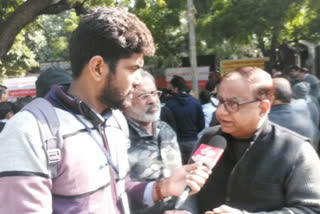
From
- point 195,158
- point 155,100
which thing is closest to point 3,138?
point 195,158

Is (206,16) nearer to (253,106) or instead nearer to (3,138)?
(253,106)

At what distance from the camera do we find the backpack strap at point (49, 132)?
1499 millimetres

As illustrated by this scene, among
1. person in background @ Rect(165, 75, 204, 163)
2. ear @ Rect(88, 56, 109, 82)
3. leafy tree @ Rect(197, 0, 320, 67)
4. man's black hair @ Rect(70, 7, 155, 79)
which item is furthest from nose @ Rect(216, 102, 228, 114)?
leafy tree @ Rect(197, 0, 320, 67)

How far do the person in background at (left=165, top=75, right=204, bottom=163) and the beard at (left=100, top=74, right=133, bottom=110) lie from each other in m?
3.93

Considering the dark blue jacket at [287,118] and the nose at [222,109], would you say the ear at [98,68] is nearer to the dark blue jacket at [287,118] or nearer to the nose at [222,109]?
the nose at [222,109]

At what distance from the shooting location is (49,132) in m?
1.52

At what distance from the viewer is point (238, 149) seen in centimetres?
249

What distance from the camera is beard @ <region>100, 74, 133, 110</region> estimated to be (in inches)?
70.2

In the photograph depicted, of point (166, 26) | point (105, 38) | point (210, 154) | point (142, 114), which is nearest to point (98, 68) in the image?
point (105, 38)

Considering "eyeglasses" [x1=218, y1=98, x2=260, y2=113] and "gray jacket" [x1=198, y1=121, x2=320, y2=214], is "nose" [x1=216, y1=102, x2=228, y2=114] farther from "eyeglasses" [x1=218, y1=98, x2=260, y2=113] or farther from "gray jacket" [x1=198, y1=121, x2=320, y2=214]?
"gray jacket" [x1=198, y1=121, x2=320, y2=214]

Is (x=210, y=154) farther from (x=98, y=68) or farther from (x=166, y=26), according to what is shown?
(x=166, y=26)

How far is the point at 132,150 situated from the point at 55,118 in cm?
149

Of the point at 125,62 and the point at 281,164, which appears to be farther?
the point at 281,164

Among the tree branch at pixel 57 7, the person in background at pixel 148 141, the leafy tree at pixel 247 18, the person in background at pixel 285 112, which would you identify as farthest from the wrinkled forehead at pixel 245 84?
the leafy tree at pixel 247 18
